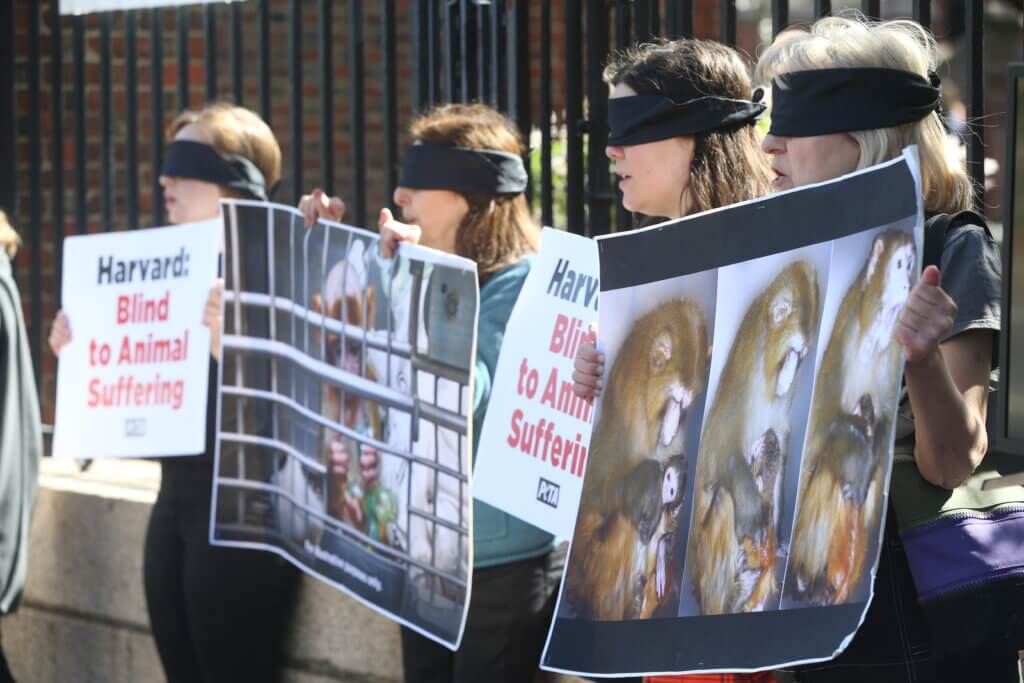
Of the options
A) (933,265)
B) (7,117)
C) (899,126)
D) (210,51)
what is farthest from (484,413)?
(7,117)

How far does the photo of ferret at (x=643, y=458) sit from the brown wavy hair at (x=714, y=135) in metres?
0.45

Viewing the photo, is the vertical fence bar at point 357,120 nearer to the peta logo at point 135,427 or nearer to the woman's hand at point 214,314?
the woman's hand at point 214,314

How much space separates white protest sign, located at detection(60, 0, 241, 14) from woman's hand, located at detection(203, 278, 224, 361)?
1495 mm

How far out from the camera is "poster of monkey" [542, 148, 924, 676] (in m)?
2.58

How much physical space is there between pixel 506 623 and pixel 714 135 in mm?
1279

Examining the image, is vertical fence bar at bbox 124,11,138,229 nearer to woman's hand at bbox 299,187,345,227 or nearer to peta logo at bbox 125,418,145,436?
peta logo at bbox 125,418,145,436

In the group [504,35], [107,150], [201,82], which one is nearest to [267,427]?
[504,35]

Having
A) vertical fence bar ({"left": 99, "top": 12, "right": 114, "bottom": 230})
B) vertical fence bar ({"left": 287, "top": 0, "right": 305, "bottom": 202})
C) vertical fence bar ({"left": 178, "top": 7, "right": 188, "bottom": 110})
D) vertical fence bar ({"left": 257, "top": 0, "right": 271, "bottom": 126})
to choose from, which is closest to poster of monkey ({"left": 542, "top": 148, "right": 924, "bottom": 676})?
vertical fence bar ({"left": 287, "top": 0, "right": 305, "bottom": 202})

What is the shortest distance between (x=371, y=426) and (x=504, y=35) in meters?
1.45

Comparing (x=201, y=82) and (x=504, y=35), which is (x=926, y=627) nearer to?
(x=504, y=35)

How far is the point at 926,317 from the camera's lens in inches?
96.3

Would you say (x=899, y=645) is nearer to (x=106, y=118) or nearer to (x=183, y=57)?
(x=183, y=57)

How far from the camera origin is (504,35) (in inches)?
199

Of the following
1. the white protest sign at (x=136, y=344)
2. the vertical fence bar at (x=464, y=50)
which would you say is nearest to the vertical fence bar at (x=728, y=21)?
the vertical fence bar at (x=464, y=50)
